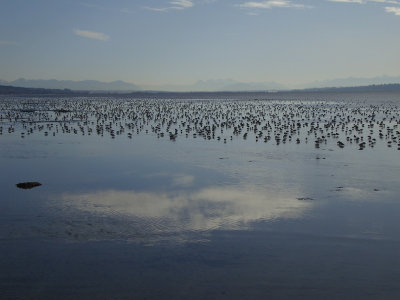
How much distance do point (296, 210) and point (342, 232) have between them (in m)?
2.00

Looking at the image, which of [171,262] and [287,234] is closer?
[171,262]

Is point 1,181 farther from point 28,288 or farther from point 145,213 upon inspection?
point 28,288

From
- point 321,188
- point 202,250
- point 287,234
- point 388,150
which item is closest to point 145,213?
point 202,250

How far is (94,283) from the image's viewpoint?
8.27 m

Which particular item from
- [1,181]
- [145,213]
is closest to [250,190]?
[145,213]

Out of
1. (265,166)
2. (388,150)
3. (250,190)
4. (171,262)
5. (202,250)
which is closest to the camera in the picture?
(171,262)

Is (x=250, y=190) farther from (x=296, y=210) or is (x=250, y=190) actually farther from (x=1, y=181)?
(x=1, y=181)

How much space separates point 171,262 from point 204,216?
10.2ft

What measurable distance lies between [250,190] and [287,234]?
4.45m

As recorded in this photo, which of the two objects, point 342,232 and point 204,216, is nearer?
point 342,232

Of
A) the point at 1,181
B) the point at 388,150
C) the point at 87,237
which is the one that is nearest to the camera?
the point at 87,237

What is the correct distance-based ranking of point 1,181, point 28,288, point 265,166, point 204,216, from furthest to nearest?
point 265,166, point 1,181, point 204,216, point 28,288

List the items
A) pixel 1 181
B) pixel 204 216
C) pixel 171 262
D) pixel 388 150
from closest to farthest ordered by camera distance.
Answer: pixel 171 262 < pixel 204 216 < pixel 1 181 < pixel 388 150

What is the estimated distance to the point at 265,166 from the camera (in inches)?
774
